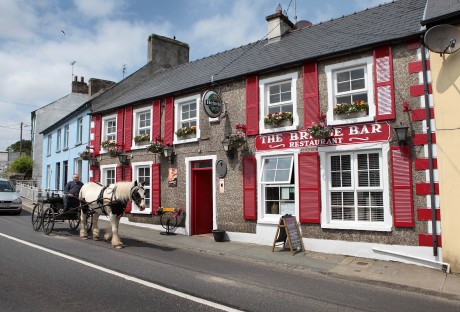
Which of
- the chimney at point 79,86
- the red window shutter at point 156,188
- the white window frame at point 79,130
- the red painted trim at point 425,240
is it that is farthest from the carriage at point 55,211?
the chimney at point 79,86

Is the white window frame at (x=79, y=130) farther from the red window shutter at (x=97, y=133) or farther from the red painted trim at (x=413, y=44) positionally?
the red painted trim at (x=413, y=44)

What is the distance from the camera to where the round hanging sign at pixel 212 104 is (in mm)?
11812

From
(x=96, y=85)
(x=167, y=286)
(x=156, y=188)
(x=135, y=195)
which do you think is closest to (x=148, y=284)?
(x=167, y=286)

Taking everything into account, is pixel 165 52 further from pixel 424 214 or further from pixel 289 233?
pixel 424 214

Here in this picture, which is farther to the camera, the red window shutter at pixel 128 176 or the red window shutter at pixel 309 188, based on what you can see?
the red window shutter at pixel 128 176

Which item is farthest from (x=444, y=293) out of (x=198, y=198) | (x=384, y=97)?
(x=198, y=198)

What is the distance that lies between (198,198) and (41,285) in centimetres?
755

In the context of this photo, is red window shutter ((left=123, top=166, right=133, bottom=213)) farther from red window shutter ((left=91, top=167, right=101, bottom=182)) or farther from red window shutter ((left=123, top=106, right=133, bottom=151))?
red window shutter ((left=91, top=167, right=101, bottom=182))

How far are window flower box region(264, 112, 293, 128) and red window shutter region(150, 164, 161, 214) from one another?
517 cm

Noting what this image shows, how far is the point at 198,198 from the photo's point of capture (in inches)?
526

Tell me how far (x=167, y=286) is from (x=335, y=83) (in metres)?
7.12

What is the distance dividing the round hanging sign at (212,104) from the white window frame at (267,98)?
1507 mm

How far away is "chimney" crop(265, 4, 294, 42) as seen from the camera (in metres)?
13.8

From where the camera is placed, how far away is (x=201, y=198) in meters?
13.4
